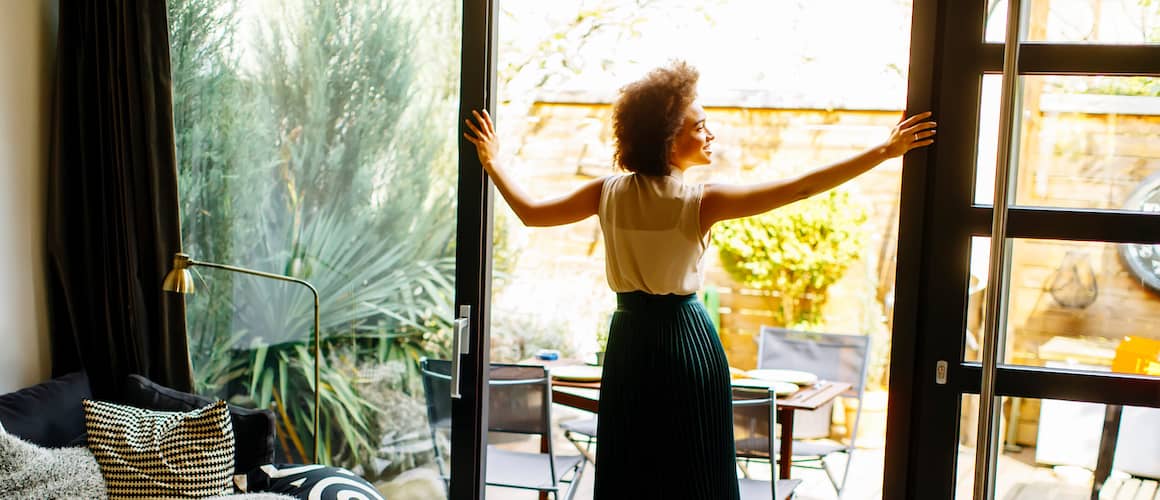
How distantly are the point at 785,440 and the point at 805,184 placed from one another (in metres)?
1.57

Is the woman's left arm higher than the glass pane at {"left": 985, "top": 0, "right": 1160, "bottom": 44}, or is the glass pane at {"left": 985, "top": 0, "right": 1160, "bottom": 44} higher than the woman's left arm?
the glass pane at {"left": 985, "top": 0, "right": 1160, "bottom": 44}

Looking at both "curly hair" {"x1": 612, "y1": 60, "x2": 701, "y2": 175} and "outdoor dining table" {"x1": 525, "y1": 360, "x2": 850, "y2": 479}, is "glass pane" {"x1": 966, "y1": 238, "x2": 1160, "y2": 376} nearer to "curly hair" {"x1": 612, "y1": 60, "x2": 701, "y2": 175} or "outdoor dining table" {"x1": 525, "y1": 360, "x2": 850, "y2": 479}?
"curly hair" {"x1": 612, "y1": 60, "x2": 701, "y2": 175}

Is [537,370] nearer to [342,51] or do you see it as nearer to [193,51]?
[342,51]

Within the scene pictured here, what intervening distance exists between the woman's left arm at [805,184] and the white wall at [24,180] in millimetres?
2077

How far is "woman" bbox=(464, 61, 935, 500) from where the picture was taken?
2.17 meters

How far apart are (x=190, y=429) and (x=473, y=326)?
77cm

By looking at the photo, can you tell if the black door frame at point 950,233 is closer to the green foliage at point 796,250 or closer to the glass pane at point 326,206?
the glass pane at point 326,206

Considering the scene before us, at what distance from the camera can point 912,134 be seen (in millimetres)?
2090

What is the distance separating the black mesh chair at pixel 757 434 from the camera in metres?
2.95

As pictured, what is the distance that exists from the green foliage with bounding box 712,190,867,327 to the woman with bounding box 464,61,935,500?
303cm

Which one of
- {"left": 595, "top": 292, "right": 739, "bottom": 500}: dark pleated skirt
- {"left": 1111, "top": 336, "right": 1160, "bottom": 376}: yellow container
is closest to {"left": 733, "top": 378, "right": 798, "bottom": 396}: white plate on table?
{"left": 595, "top": 292, "right": 739, "bottom": 500}: dark pleated skirt

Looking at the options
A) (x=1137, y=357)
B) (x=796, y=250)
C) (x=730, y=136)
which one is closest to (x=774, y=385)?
(x=1137, y=357)

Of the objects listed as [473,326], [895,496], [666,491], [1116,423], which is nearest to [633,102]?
[473,326]

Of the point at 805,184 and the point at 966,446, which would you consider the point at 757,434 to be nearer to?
the point at 966,446
